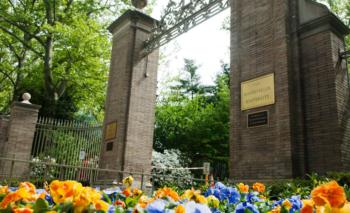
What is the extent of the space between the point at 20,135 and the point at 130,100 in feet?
15.8

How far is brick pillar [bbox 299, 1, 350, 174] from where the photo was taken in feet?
22.6

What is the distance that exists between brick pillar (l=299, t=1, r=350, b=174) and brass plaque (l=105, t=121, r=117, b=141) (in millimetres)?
7328

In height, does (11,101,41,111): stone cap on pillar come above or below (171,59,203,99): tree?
below

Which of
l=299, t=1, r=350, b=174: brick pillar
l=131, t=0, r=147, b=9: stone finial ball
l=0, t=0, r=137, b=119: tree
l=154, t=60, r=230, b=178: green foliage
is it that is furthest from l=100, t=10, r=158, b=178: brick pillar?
l=154, t=60, r=230, b=178: green foliage

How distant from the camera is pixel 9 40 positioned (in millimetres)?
21109

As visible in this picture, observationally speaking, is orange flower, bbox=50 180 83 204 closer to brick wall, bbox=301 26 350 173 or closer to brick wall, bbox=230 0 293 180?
brick wall, bbox=230 0 293 180

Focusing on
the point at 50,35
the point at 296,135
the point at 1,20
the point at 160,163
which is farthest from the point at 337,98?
the point at 1,20

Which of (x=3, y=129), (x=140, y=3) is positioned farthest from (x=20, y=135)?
(x=140, y=3)

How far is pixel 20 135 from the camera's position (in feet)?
42.7

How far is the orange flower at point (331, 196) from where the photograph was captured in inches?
43.6

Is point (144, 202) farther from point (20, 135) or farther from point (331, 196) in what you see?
point (20, 135)

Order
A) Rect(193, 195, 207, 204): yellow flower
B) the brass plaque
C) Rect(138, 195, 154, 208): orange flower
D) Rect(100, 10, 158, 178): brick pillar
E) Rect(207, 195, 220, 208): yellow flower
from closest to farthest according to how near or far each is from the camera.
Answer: Rect(138, 195, 154, 208): orange flower → Rect(193, 195, 207, 204): yellow flower → Rect(207, 195, 220, 208): yellow flower → Rect(100, 10, 158, 178): brick pillar → the brass plaque

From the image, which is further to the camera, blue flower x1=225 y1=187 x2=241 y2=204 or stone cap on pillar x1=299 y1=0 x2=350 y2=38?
stone cap on pillar x1=299 y1=0 x2=350 y2=38

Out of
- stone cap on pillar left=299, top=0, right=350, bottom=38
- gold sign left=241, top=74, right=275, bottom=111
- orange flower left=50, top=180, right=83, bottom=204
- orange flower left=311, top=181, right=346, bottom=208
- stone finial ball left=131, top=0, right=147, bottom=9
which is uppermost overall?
stone finial ball left=131, top=0, right=147, bottom=9
